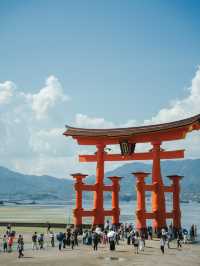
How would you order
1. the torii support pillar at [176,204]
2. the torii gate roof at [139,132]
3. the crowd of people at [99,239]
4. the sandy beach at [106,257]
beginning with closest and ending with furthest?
the sandy beach at [106,257]
the crowd of people at [99,239]
the torii gate roof at [139,132]
the torii support pillar at [176,204]

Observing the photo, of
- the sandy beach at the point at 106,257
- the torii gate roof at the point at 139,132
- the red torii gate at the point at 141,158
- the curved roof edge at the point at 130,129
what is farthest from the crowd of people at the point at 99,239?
the curved roof edge at the point at 130,129

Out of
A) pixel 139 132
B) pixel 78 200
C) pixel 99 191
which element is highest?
pixel 139 132

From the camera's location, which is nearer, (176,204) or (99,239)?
(99,239)

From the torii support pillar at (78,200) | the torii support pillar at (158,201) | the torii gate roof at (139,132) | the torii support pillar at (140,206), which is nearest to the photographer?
the torii support pillar at (140,206)

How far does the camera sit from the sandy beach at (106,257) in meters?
19.9

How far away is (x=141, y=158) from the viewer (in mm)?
33156

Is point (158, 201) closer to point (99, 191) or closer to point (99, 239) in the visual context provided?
point (99, 239)

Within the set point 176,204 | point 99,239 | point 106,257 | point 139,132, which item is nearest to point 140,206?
point 176,204

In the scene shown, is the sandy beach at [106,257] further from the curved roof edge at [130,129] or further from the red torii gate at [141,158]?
the curved roof edge at [130,129]

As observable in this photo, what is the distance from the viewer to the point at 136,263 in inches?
777

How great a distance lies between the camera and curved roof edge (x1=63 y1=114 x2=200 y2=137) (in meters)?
29.7

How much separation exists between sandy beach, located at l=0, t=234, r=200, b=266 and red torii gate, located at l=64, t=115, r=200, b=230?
4.47 meters

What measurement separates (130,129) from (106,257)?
14187 millimetres

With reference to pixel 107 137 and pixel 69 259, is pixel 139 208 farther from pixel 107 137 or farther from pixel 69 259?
pixel 69 259
